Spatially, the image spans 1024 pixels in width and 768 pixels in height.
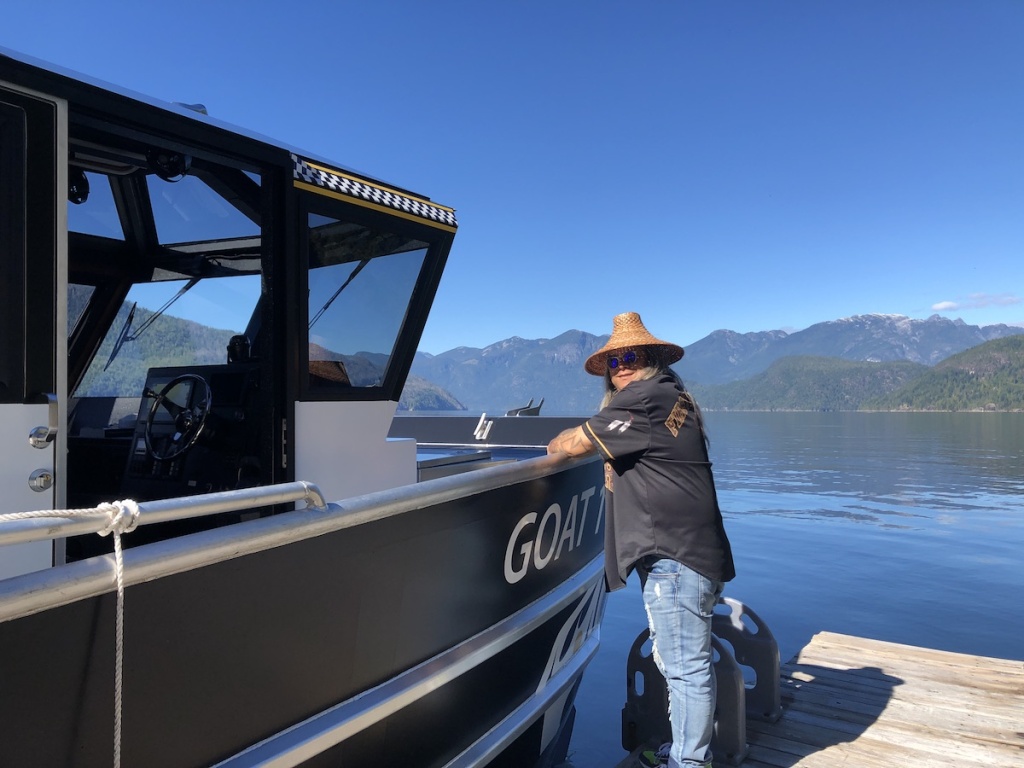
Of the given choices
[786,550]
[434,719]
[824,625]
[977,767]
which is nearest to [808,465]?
[786,550]

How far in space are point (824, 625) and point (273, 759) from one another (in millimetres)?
7757

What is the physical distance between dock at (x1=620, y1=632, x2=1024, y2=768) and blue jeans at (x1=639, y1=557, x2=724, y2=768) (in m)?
1.01

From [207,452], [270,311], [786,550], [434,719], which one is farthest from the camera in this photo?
[786,550]

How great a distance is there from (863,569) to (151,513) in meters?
11.4

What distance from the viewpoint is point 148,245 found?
370 cm

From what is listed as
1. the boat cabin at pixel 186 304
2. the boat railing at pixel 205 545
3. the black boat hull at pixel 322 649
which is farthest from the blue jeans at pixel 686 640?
the boat cabin at pixel 186 304

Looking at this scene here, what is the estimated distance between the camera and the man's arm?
268 cm

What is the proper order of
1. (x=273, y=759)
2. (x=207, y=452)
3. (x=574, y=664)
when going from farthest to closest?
(x=574, y=664), (x=207, y=452), (x=273, y=759)

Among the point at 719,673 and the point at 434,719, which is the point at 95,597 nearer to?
the point at 434,719

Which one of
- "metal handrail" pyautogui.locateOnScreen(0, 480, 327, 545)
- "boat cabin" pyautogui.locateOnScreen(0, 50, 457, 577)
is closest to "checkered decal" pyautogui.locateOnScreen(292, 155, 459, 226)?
"boat cabin" pyautogui.locateOnScreen(0, 50, 457, 577)

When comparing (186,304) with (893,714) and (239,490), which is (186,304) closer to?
(239,490)

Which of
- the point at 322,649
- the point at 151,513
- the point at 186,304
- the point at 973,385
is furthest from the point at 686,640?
the point at 973,385

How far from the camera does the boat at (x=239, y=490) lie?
144cm

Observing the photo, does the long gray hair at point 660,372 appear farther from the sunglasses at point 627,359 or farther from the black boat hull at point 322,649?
the black boat hull at point 322,649
